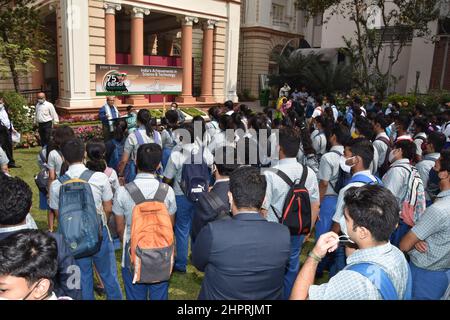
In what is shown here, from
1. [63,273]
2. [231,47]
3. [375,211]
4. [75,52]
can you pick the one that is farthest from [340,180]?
[231,47]

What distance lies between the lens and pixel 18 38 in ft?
47.9

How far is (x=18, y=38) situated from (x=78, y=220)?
47.2ft

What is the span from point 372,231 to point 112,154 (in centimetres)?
543

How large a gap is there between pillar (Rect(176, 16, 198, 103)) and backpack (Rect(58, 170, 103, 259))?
50.3ft

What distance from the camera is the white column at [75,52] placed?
1405 cm

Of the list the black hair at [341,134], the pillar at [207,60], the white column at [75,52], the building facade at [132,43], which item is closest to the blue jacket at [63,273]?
the black hair at [341,134]

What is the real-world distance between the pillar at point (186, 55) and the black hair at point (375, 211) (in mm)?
16534

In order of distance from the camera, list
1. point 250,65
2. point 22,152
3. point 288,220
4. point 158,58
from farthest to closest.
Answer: point 250,65
point 158,58
point 22,152
point 288,220

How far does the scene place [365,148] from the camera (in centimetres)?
375

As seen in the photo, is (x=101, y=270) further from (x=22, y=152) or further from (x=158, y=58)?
(x=158, y=58)

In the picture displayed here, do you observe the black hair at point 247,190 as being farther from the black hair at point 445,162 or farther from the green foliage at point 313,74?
the green foliage at point 313,74

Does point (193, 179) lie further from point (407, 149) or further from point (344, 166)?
point (407, 149)
